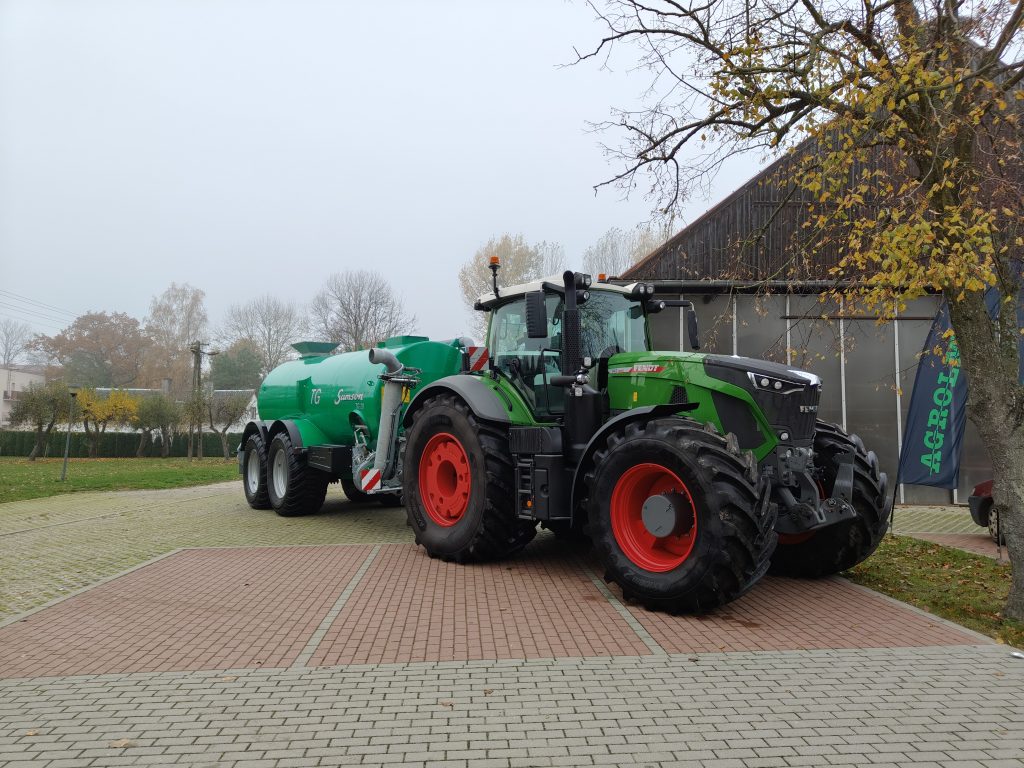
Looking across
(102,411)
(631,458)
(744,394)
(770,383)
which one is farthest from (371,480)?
(102,411)

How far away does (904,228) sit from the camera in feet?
17.1

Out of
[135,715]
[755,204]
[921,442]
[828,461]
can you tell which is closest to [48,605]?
[135,715]

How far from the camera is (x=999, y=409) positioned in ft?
19.6

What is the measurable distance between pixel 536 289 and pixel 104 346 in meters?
63.5

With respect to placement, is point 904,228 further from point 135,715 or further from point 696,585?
point 135,715

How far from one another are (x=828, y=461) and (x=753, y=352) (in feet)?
28.0

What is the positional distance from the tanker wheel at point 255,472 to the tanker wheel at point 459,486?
17.0 feet

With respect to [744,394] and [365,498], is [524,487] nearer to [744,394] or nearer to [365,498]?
[744,394]

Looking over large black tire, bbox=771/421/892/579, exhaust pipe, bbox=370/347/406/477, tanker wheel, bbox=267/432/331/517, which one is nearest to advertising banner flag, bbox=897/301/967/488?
large black tire, bbox=771/421/892/579

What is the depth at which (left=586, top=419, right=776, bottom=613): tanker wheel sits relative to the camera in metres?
5.09

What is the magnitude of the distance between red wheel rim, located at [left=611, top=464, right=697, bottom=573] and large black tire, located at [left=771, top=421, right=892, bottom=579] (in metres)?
1.47

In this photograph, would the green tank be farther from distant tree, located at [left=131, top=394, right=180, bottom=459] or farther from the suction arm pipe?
distant tree, located at [left=131, top=394, right=180, bottom=459]

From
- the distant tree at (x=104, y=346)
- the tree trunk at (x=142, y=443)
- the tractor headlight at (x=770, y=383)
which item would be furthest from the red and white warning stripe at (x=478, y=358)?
the distant tree at (x=104, y=346)

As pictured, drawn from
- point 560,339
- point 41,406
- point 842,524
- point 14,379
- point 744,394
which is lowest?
point 842,524
